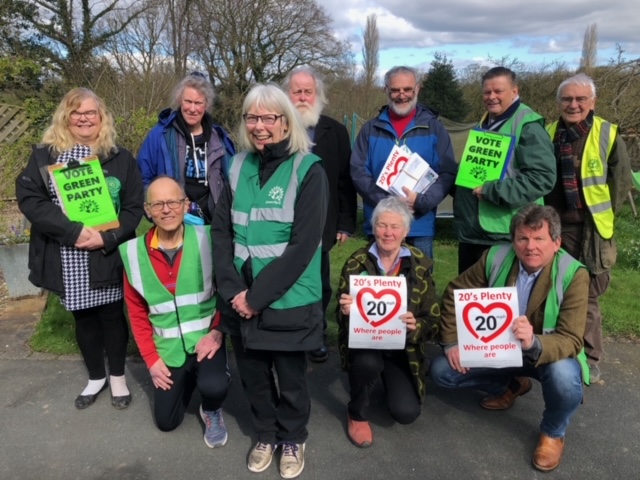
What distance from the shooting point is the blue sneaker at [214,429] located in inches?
118

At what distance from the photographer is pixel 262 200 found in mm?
2535

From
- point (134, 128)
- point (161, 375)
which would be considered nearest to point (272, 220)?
point (161, 375)

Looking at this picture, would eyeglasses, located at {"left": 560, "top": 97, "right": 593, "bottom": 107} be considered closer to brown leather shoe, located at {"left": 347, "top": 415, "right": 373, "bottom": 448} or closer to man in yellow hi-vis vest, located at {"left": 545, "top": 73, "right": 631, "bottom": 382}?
man in yellow hi-vis vest, located at {"left": 545, "top": 73, "right": 631, "bottom": 382}

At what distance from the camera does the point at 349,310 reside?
2.94 meters

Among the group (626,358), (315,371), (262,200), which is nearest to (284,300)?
(262,200)

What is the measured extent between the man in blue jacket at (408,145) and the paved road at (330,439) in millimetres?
1259

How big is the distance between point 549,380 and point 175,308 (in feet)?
6.91

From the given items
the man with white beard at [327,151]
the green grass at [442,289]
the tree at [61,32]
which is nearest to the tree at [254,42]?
the tree at [61,32]

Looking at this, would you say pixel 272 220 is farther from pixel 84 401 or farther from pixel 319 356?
pixel 84 401

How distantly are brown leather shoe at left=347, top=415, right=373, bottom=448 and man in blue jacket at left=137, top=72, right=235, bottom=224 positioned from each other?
5.31 feet

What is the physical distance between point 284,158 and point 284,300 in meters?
0.70

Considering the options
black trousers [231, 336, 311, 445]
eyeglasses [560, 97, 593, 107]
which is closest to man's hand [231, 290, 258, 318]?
black trousers [231, 336, 311, 445]

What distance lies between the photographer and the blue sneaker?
2996mm

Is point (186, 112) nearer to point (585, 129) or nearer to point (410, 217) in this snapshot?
point (410, 217)
